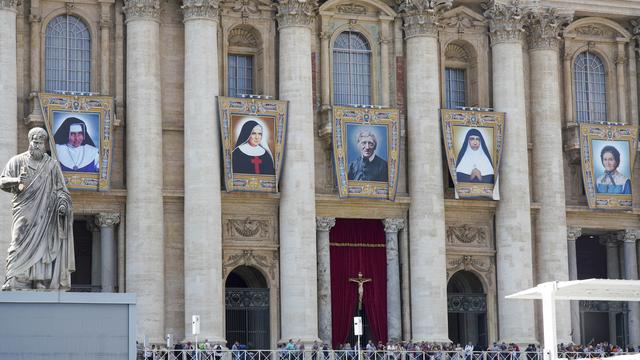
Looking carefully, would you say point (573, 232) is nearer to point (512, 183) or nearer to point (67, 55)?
point (512, 183)

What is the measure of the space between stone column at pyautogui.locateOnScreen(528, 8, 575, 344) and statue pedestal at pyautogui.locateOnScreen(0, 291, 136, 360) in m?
28.7

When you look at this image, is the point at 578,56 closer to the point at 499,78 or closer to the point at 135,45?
the point at 499,78

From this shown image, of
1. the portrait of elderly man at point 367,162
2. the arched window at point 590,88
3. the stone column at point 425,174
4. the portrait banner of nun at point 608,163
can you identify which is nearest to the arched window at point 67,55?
the portrait of elderly man at point 367,162

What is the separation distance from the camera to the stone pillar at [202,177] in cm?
5066

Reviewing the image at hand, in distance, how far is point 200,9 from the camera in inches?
2050

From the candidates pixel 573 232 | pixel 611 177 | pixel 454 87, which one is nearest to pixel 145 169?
pixel 454 87

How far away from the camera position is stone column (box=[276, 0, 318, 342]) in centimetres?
5172

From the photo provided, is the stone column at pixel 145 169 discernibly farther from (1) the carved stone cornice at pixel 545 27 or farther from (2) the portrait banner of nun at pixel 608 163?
(2) the portrait banner of nun at pixel 608 163

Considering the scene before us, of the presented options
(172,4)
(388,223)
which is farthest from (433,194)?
(172,4)

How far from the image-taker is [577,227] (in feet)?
189

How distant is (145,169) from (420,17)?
1135cm

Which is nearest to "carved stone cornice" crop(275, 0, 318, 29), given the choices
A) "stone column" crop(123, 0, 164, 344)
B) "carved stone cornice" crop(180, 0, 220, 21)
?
"carved stone cornice" crop(180, 0, 220, 21)

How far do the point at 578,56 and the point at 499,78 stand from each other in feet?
15.2

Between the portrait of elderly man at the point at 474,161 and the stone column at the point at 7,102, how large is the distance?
15.4 metres
